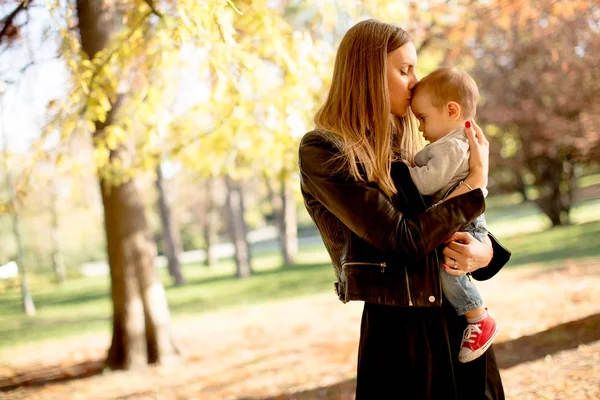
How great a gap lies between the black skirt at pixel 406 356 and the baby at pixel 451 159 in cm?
8

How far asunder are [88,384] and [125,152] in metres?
2.75

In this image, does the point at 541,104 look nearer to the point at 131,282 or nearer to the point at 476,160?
the point at 131,282

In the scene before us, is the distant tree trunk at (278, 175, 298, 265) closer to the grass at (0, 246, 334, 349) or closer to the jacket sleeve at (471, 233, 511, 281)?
the grass at (0, 246, 334, 349)

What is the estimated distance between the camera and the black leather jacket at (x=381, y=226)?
194 cm

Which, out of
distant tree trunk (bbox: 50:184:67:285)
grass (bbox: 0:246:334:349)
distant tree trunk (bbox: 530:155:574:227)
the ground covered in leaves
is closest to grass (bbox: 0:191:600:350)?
grass (bbox: 0:246:334:349)

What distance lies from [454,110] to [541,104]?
15.6 metres

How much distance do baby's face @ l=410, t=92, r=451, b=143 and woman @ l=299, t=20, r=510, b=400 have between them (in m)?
0.04

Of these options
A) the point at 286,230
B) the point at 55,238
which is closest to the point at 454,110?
the point at 286,230

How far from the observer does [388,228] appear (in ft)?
6.31

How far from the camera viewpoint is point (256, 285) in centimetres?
1661

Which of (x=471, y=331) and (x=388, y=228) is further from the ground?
(x=388, y=228)

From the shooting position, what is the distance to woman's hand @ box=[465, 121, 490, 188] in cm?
210

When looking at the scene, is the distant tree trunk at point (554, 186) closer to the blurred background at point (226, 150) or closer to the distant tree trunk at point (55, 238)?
the blurred background at point (226, 150)

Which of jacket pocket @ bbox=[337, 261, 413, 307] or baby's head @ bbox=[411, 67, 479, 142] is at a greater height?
baby's head @ bbox=[411, 67, 479, 142]
